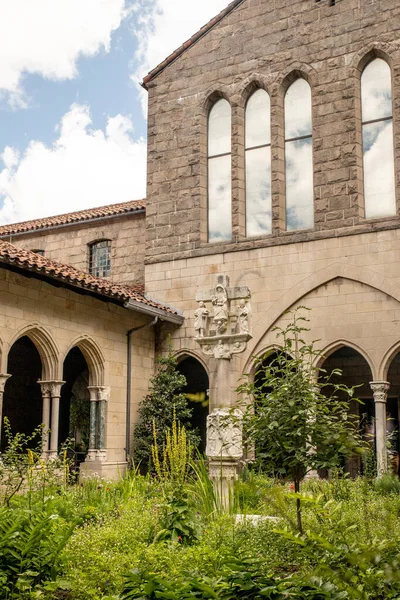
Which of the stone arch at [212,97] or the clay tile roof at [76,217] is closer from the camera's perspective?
the stone arch at [212,97]

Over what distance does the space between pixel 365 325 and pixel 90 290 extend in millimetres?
5319

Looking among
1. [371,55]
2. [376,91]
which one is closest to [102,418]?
[376,91]

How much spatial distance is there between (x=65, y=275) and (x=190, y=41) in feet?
24.0

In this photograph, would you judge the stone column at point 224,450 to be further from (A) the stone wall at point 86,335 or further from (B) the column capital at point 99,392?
(B) the column capital at point 99,392

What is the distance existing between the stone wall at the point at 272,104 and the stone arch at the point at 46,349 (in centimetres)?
407

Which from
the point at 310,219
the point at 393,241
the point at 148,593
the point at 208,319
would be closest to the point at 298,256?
the point at 310,219

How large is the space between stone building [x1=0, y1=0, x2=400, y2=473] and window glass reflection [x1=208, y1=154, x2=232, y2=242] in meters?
0.03

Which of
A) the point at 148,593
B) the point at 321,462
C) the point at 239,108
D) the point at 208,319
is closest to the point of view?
the point at 148,593

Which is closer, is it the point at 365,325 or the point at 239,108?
the point at 365,325

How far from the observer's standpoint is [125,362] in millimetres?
Result: 16344

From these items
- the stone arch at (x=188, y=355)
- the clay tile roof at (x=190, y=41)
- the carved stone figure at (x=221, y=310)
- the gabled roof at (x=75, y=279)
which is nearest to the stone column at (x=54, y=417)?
the gabled roof at (x=75, y=279)

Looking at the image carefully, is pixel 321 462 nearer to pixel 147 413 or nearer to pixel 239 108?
pixel 147 413

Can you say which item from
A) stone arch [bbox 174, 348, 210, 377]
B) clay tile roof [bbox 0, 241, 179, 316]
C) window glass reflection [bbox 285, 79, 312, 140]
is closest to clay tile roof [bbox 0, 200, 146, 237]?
clay tile roof [bbox 0, 241, 179, 316]

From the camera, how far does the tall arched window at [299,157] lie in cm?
1616
